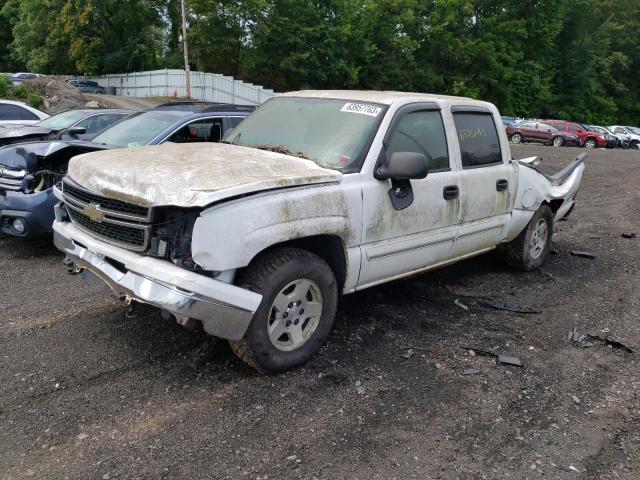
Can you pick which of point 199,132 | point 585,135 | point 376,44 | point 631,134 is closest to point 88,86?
point 376,44

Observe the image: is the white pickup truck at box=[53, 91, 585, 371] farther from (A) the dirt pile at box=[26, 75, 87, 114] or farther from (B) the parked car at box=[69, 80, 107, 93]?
(B) the parked car at box=[69, 80, 107, 93]

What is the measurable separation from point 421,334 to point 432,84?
4720cm

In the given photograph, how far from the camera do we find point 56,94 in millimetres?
30406

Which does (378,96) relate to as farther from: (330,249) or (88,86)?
(88,86)

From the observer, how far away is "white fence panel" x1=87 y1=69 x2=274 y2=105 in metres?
39.4

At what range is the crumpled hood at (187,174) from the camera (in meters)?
3.40

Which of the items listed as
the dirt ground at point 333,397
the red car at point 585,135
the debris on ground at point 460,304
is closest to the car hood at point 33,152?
the dirt ground at point 333,397

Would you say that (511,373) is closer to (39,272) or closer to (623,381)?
(623,381)

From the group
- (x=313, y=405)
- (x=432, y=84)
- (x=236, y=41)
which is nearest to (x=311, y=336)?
(x=313, y=405)

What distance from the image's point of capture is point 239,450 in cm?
314

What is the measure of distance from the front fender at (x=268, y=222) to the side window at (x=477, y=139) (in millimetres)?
1578

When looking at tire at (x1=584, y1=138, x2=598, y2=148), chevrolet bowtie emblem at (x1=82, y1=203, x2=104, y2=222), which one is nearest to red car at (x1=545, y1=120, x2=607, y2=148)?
tire at (x1=584, y1=138, x2=598, y2=148)

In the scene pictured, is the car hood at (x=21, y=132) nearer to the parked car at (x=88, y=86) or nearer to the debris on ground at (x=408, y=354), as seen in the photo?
the debris on ground at (x=408, y=354)

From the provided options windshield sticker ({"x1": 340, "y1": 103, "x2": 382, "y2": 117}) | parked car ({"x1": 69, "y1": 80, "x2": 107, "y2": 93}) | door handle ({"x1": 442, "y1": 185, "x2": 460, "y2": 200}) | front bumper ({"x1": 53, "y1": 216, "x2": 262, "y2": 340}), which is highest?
windshield sticker ({"x1": 340, "y1": 103, "x2": 382, "y2": 117})
